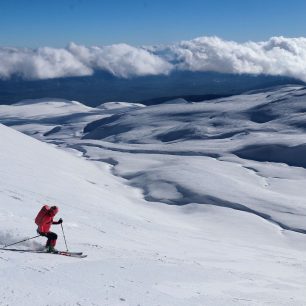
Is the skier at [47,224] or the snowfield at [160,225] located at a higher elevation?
the skier at [47,224]

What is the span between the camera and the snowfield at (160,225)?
426 inches

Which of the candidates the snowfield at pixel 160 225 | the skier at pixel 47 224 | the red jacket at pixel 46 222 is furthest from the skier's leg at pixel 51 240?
the snowfield at pixel 160 225

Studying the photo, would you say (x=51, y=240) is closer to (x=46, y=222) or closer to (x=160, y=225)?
(x=46, y=222)

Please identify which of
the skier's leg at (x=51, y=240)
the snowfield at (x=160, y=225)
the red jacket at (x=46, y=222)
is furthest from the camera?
the red jacket at (x=46, y=222)

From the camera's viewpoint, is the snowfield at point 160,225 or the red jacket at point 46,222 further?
the red jacket at point 46,222

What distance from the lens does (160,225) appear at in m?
25.0

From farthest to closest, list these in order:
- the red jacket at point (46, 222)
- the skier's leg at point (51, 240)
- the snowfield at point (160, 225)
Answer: the red jacket at point (46, 222)
the skier's leg at point (51, 240)
the snowfield at point (160, 225)

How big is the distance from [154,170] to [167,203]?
35.7ft

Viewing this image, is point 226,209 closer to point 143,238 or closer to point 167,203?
point 167,203

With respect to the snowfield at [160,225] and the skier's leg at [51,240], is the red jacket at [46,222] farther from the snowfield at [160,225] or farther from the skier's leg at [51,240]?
the snowfield at [160,225]

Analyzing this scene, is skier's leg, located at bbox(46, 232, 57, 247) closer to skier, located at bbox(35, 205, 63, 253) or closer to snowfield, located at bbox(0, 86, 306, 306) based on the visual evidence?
skier, located at bbox(35, 205, 63, 253)

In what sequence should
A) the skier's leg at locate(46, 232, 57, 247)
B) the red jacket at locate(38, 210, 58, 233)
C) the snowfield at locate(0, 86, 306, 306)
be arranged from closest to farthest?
the snowfield at locate(0, 86, 306, 306) → the skier's leg at locate(46, 232, 57, 247) → the red jacket at locate(38, 210, 58, 233)

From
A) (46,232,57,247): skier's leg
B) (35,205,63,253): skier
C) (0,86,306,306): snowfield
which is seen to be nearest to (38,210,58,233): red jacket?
(35,205,63,253): skier

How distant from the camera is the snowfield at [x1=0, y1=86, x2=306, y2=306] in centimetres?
1081
